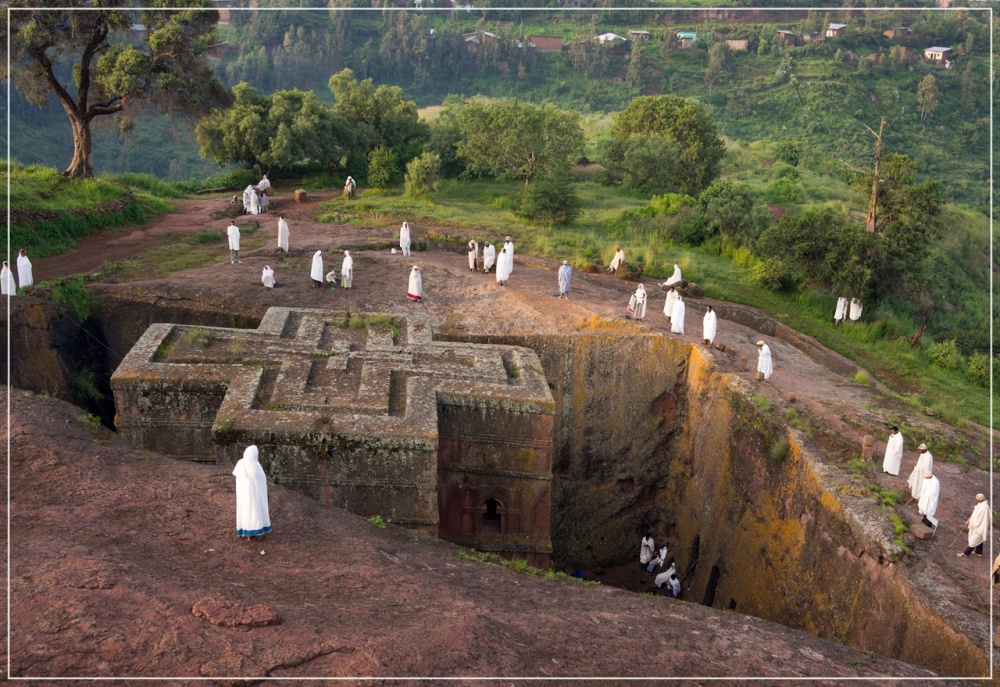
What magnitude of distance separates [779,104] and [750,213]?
2779cm

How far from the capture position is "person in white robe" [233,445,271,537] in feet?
29.0

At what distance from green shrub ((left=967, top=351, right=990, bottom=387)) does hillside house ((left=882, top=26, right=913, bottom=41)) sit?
142ft

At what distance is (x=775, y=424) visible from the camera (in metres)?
13.8

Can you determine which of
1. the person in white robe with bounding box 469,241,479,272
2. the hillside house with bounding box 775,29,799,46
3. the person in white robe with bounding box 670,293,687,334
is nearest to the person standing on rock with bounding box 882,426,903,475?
the person in white robe with bounding box 670,293,687,334

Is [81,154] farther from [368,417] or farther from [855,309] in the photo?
[855,309]

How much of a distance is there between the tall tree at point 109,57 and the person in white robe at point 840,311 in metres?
18.1

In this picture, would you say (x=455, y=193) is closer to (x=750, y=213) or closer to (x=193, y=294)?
(x=750, y=213)

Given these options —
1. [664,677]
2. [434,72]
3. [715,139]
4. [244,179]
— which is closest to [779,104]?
[715,139]

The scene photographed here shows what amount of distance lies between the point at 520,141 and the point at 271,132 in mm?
8033

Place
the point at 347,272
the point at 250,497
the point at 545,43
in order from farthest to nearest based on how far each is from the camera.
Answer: the point at 545,43 → the point at 347,272 → the point at 250,497

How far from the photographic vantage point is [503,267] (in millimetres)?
18812

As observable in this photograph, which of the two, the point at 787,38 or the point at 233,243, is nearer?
the point at 233,243

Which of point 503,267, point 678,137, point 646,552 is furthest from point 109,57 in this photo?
point 678,137

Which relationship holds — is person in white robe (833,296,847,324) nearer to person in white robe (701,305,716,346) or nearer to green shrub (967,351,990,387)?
green shrub (967,351,990,387)
